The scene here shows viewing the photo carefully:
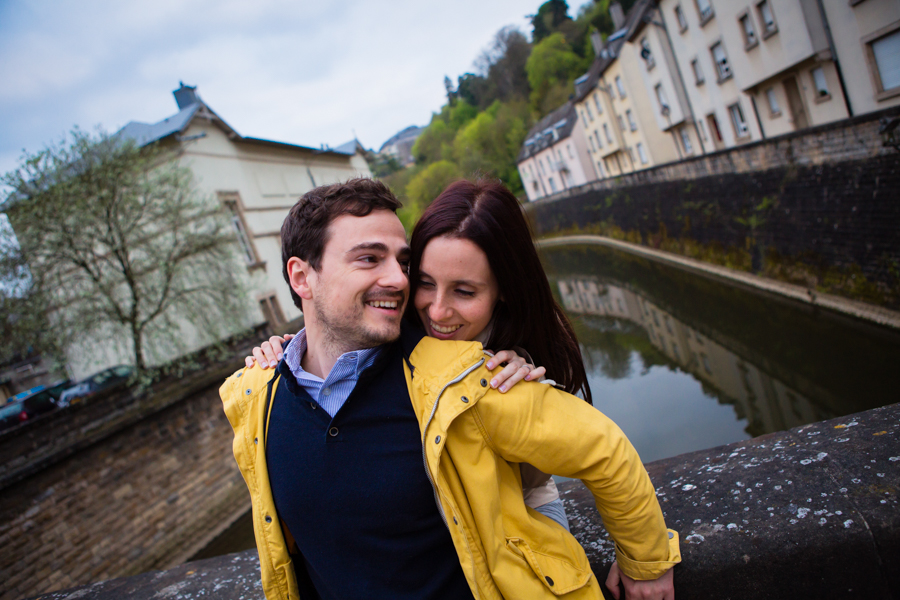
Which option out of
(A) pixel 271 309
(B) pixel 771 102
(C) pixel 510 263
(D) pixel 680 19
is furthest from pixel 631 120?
(C) pixel 510 263

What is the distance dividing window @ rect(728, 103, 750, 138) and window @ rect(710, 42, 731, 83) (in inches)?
40.4

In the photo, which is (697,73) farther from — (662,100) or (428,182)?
(428,182)

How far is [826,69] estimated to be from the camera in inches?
480

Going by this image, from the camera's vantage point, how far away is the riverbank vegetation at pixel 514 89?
4559cm

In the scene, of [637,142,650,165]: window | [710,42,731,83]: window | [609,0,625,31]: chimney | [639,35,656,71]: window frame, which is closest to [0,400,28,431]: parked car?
[710,42,731,83]: window

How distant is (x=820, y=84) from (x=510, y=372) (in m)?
15.3

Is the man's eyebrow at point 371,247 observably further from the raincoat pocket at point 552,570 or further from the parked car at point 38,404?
the parked car at point 38,404

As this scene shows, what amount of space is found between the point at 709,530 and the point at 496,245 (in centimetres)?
97

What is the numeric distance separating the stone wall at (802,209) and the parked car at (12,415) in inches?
589

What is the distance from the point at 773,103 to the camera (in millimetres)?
15055

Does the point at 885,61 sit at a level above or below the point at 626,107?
below

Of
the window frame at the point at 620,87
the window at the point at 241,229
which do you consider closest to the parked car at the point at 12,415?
the window at the point at 241,229

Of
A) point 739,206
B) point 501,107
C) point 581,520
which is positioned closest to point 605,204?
point 739,206

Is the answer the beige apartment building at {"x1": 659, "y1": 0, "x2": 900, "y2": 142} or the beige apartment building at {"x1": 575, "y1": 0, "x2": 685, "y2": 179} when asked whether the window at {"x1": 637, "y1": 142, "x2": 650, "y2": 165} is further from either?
the beige apartment building at {"x1": 659, "y1": 0, "x2": 900, "y2": 142}
